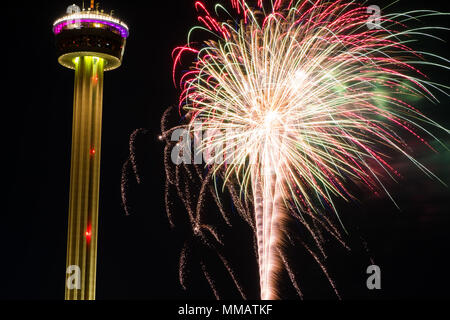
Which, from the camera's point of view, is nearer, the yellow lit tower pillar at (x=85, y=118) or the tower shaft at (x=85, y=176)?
the tower shaft at (x=85, y=176)

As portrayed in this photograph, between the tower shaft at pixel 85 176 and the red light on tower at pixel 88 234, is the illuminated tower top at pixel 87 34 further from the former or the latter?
the red light on tower at pixel 88 234

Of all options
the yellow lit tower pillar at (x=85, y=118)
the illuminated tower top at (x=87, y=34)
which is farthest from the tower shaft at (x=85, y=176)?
the illuminated tower top at (x=87, y=34)

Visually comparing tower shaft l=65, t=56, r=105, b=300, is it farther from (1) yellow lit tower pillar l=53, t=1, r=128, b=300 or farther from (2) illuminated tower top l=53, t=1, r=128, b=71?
(2) illuminated tower top l=53, t=1, r=128, b=71

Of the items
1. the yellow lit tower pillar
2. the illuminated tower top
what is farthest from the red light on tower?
the illuminated tower top

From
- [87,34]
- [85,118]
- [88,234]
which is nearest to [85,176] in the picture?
[88,234]

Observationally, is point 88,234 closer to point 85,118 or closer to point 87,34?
point 85,118

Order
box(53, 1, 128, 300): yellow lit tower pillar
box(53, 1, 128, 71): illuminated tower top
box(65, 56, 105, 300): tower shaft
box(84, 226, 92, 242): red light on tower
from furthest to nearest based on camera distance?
box(53, 1, 128, 71): illuminated tower top, box(84, 226, 92, 242): red light on tower, box(53, 1, 128, 300): yellow lit tower pillar, box(65, 56, 105, 300): tower shaft

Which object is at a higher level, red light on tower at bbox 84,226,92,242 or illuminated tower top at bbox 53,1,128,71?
illuminated tower top at bbox 53,1,128,71
